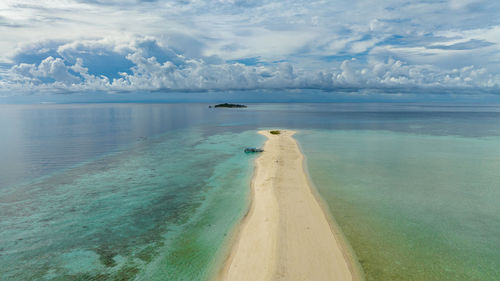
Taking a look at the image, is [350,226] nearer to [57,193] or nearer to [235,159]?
[235,159]

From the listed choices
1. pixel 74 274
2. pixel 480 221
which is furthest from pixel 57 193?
pixel 480 221

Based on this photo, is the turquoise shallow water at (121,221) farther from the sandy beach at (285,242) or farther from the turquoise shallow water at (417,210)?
the turquoise shallow water at (417,210)

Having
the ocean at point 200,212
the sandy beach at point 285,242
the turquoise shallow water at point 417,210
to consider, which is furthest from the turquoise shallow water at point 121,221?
the turquoise shallow water at point 417,210

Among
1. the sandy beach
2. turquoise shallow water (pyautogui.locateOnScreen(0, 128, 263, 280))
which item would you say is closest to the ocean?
turquoise shallow water (pyautogui.locateOnScreen(0, 128, 263, 280))

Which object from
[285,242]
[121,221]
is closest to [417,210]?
[285,242]

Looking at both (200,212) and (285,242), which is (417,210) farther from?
(200,212)

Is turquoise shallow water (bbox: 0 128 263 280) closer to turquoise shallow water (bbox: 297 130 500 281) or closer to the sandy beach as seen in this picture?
the sandy beach
